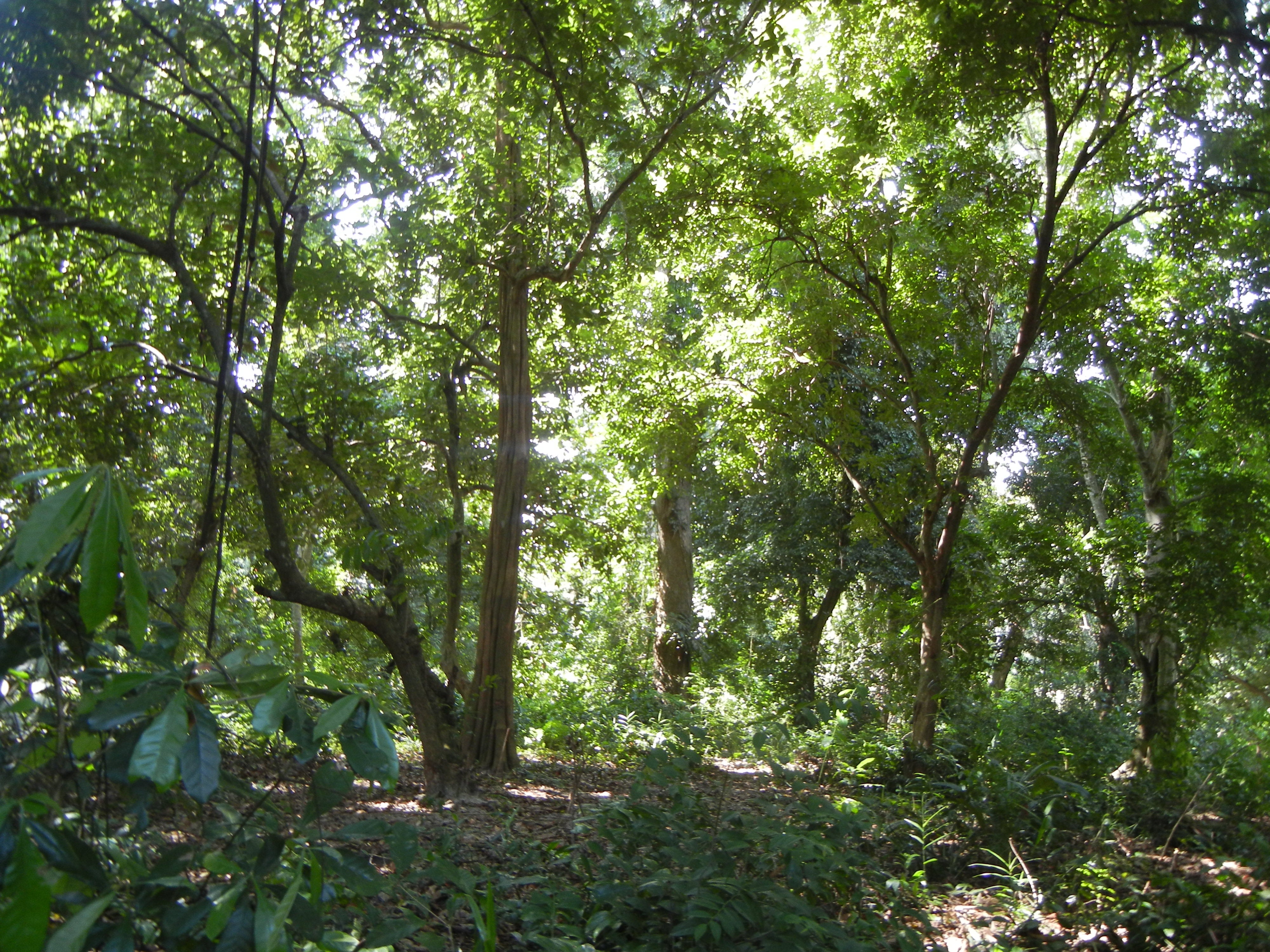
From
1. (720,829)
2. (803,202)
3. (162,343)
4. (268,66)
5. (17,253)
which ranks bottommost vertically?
(720,829)

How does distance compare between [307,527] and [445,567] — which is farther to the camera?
[445,567]

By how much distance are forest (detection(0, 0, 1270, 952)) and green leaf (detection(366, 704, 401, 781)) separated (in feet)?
0.96

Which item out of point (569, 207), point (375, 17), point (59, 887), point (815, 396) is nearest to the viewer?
point (59, 887)

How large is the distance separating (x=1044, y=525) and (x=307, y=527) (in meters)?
6.75

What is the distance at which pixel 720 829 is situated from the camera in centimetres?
366

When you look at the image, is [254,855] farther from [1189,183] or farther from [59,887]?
[1189,183]

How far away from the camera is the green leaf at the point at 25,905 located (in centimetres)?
111

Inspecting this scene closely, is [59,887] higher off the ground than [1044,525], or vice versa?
[1044,525]

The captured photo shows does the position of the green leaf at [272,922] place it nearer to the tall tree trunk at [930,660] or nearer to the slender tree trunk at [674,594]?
the tall tree trunk at [930,660]

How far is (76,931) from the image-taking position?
46.0 inches

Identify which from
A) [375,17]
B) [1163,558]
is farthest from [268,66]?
[1163,558]

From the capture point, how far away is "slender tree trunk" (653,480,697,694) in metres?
12.2

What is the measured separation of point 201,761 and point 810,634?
13.8 meters

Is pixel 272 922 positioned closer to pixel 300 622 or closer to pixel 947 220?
pixel 947 220
